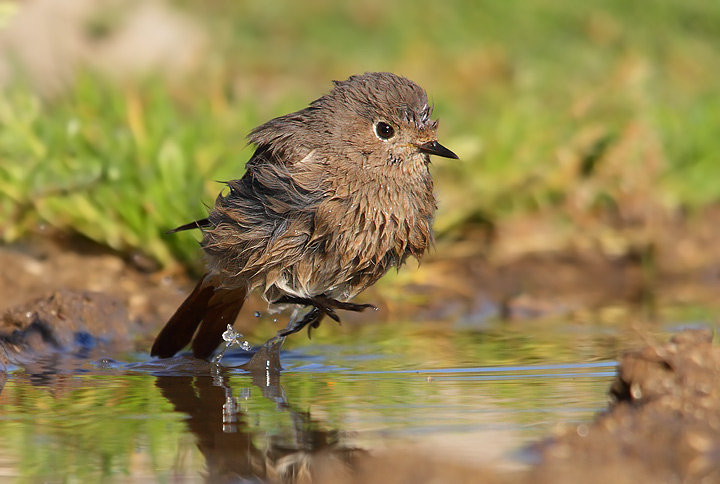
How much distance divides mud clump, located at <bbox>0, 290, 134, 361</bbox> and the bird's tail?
1.43 ft

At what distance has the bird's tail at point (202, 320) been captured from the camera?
4.81m

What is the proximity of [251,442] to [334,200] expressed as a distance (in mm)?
1380

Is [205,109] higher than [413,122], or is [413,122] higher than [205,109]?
[205,109]

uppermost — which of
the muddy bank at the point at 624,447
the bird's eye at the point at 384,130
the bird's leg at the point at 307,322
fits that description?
the bird's eye at the point at 384,130

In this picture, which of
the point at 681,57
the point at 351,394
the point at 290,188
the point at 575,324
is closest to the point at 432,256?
the point at 575,324

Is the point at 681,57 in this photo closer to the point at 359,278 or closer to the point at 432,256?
the point at 432,256

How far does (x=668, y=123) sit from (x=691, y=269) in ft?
4.41

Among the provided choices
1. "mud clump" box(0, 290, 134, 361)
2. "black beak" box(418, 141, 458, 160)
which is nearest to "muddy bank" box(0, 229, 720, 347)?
"mud clump" box(0, 290, 134, 361)

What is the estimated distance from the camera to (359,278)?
179 inches

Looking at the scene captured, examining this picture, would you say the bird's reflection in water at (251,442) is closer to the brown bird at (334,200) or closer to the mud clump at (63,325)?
the brown bird at (334,200)

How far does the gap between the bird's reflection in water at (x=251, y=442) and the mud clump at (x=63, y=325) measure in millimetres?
990

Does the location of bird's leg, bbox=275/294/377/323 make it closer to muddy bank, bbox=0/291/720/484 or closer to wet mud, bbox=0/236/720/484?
wet mud, bbox=0/236/720/484

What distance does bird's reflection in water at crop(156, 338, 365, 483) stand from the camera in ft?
9.30

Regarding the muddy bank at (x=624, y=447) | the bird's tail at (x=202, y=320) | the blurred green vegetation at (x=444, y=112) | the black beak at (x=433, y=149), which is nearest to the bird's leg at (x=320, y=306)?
the bird's tail at (x=202, y=320)
